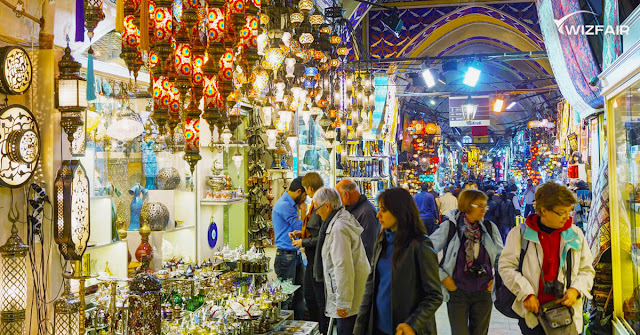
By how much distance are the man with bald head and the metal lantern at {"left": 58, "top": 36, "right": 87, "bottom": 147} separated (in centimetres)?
229

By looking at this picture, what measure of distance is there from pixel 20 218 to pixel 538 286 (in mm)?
3033

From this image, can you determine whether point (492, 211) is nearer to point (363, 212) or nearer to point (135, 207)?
point (363, 212)

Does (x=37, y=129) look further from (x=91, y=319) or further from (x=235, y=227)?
(x=235, y=227)

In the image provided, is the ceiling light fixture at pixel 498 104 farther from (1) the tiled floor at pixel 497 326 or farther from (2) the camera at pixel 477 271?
(2) the camera at pixel 477 271

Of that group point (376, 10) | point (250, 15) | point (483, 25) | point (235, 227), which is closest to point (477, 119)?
point (483, 25)

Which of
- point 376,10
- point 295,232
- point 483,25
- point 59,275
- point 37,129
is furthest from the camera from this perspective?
point 483,25

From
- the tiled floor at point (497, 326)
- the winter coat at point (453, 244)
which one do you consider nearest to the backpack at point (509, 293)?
the winter coat at point (453, 244)

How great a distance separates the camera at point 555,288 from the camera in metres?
3.19

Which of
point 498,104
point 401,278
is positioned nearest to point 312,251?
point 401,278

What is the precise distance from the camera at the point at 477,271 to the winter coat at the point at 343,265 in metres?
0.73

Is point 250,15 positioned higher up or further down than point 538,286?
higher up

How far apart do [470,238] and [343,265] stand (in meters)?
0.95

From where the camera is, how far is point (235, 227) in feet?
21.6

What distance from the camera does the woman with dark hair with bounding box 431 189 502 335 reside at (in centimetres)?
401
